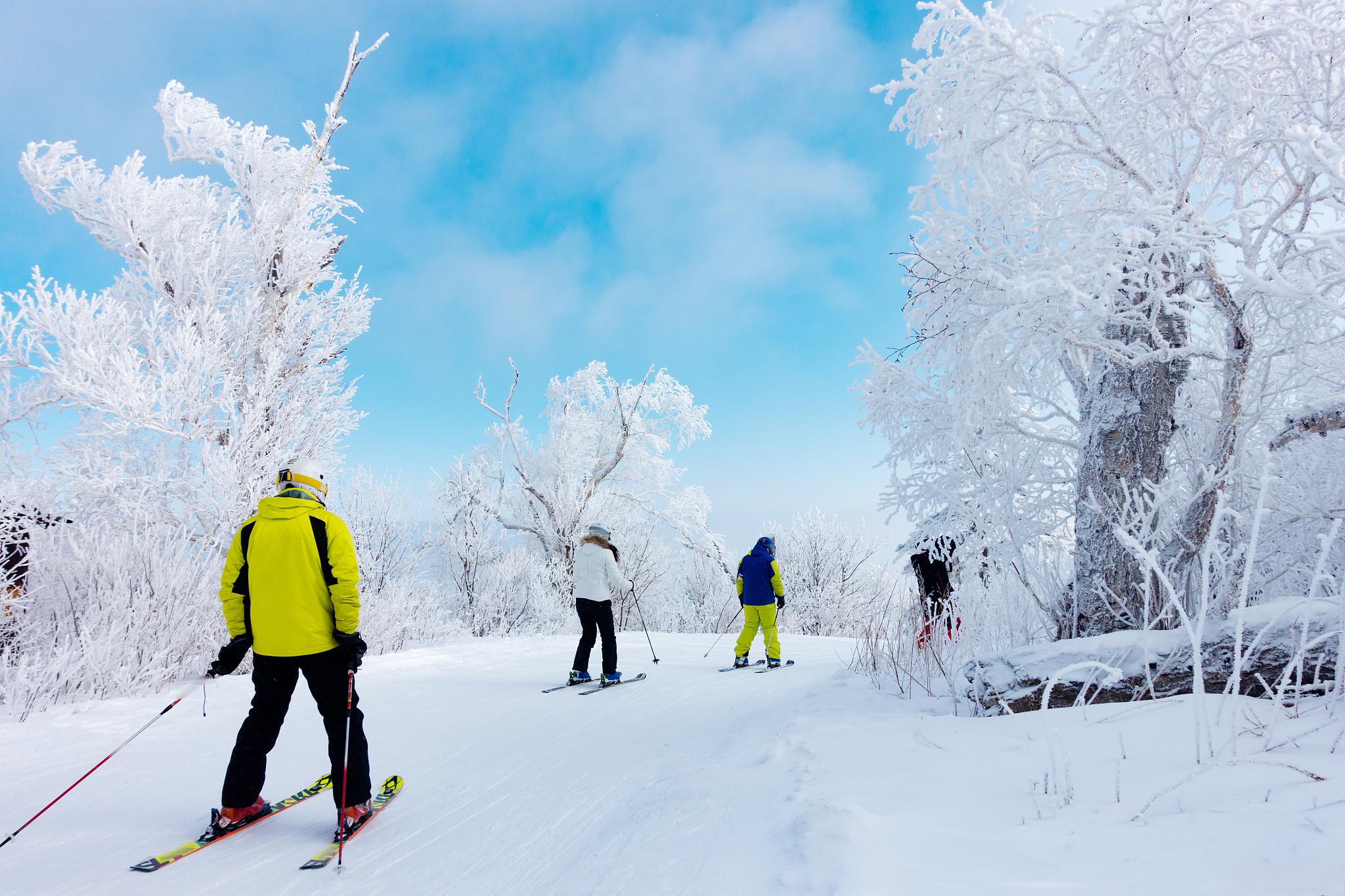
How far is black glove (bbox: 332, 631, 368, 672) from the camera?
11.5 feet

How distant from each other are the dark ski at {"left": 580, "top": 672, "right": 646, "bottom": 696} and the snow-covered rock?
14.1 ft

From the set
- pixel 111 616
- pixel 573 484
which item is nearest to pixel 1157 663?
pixel 111 616

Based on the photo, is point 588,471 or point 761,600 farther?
point 588,471

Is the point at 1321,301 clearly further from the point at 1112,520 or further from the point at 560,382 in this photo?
the point at 560,382

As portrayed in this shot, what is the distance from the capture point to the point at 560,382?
23406mm

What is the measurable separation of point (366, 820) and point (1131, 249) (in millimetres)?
5228

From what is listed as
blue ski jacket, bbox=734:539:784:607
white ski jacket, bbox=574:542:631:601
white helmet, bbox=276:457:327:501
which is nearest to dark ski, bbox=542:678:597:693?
white ski jacket, bbox=574:542:631:601

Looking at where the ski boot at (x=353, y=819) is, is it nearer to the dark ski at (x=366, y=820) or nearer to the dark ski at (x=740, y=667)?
the dark ski at (x=366, y=820)

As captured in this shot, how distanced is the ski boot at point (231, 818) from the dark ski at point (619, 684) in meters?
3.93

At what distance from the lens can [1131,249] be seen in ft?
11.8

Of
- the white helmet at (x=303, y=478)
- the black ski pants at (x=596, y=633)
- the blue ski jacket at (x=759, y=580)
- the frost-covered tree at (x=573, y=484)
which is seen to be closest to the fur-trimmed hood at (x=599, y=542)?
the black ski pants at (x=596, y=633)

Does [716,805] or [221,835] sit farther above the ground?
[716,805]

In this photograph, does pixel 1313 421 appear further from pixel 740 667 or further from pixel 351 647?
pixel 740 667

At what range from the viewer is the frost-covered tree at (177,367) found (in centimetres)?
770
